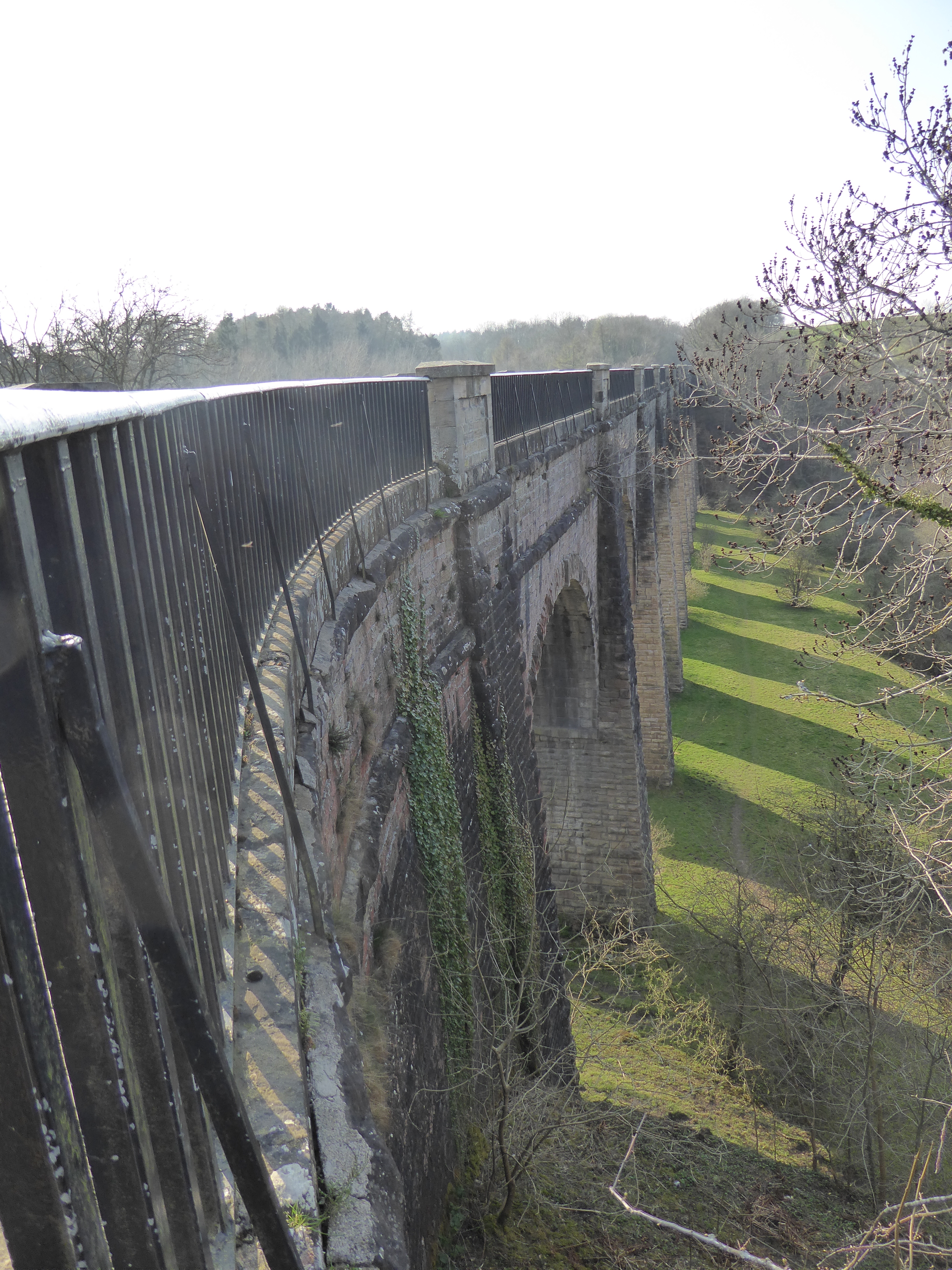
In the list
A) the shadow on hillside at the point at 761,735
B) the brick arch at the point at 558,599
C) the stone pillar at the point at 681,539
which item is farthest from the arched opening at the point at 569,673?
the stone pillar at the point at 681,539

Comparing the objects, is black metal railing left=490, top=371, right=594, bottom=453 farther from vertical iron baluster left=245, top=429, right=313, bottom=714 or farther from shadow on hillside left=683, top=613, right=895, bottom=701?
shadow on hillside left=683, top=613, right=895, bottom=701

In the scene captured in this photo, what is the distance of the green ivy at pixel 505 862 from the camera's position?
800cm

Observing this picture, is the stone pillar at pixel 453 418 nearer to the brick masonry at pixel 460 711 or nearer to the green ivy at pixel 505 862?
the brick masonry at pixel 460 711

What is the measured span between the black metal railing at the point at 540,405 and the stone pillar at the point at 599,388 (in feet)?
0.47

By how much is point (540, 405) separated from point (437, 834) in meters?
7.06

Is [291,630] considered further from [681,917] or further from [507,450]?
[681,917]

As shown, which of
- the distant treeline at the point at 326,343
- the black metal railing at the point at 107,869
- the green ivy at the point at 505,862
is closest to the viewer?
the black metal railing at the point at 107,869

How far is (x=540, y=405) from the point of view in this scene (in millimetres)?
11797

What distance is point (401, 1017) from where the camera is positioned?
506 centimetres

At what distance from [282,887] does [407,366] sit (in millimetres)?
60961

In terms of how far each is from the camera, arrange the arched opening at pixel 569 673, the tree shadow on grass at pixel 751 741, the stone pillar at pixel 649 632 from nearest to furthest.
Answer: the arched opening at pixel 569 673 → the stone pillar at pixel 649 632 → the tree shadow on grass at pixel 751 741

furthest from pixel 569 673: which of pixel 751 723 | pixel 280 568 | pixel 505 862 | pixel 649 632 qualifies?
pixel 280 568

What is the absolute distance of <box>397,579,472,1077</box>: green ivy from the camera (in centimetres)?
624

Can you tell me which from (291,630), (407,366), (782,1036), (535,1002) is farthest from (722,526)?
(291,630)
